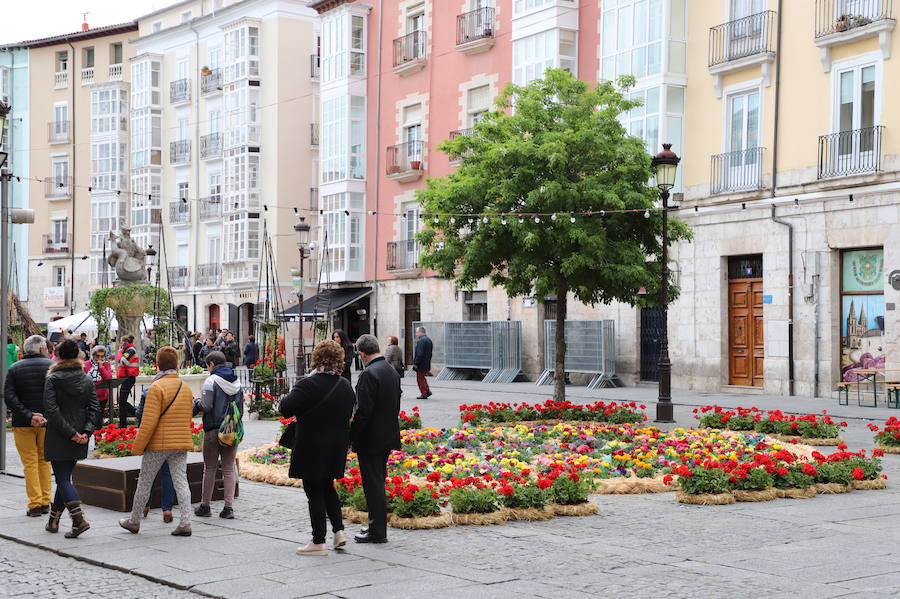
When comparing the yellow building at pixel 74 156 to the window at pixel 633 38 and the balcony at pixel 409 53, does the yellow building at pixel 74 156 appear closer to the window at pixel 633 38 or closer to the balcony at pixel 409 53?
the balcony at pixel 409 53

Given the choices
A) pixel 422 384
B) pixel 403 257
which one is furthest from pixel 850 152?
pixel 403 257

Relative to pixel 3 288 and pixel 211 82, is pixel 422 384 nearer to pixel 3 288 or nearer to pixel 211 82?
pixel 3 288

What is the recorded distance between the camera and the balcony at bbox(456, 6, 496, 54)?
113 feet

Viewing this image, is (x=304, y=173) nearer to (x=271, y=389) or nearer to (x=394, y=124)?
(x=394, y=124)

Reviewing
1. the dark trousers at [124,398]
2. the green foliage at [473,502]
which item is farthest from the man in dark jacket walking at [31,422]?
the dark trousers at [124,398]

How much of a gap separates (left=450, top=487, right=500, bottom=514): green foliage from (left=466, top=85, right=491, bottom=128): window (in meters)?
26.2

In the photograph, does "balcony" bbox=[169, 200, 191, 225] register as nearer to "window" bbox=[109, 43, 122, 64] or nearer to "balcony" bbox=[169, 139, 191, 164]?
"balcony" bbox=[169, 139, 191, 164]

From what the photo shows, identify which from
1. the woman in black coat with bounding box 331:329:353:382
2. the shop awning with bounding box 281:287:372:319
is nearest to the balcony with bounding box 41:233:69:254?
the shop awning with bounding box 281:287:372:319

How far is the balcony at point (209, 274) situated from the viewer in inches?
1980

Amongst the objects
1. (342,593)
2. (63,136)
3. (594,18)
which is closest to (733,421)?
(342,593)

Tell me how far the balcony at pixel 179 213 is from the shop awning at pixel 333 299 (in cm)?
1199

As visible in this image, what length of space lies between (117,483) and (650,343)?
67.4 ft

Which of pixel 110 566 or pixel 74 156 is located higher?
pixel 74 156

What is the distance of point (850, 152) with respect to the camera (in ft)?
77.9
